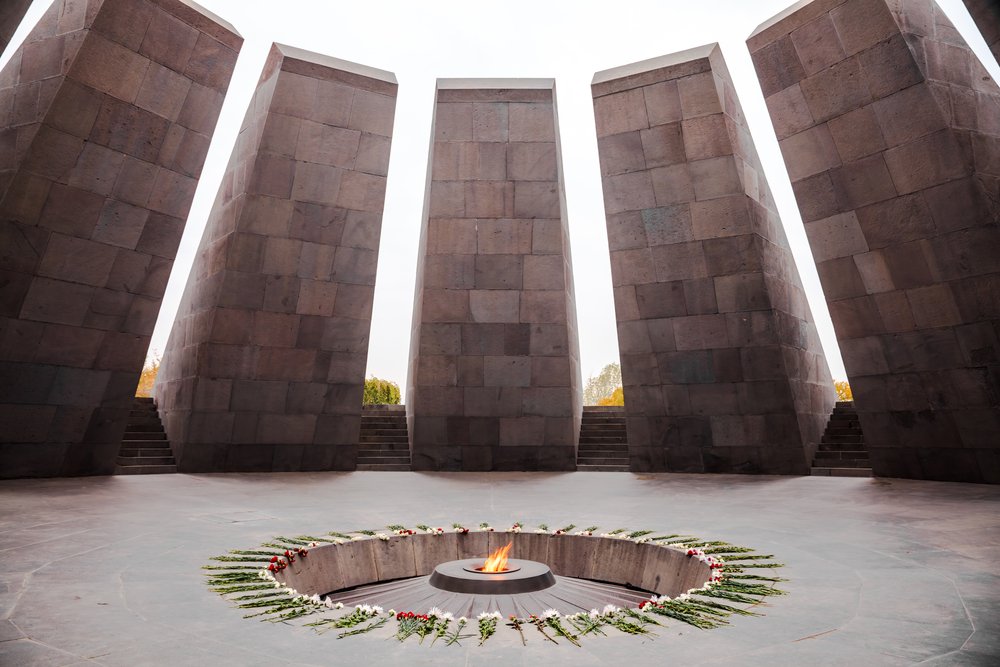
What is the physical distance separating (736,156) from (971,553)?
34.1 ft

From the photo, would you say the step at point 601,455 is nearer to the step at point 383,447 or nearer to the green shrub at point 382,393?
the step at point 383,447

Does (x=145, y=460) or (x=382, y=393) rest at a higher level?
(x=382, y=393)

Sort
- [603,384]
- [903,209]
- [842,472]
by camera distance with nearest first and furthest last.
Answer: [903,209] < [842,472] < [603,384]

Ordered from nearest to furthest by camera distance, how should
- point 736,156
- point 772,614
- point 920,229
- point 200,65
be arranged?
1. point 772,614
2. point 920,229
3. point 200,65
4. point 736,156

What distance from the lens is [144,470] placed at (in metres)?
12.3

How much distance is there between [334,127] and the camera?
47.5 feet

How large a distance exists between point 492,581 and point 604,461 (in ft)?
32.4

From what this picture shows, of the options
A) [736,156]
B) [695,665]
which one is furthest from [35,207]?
[736,156]

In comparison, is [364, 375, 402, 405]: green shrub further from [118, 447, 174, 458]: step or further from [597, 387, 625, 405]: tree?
[597, 387, 625, 405]: tree

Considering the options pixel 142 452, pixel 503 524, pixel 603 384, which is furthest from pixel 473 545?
pixel 603 384

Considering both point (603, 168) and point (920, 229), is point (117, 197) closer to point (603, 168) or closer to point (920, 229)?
point (603, 168)

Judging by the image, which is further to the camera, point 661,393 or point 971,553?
point 661,393

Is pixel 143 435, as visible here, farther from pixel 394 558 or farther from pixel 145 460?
pixel 394 558

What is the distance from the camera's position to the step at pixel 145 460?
12.4m
